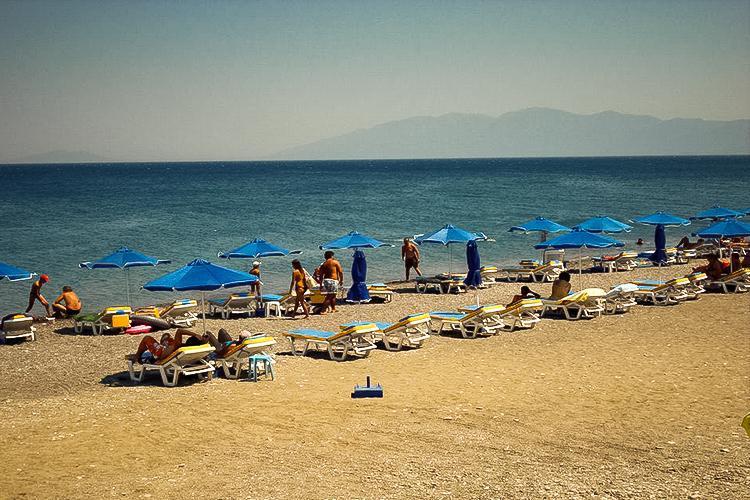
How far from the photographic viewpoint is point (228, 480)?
23.7ft

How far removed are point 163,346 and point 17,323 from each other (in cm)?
456

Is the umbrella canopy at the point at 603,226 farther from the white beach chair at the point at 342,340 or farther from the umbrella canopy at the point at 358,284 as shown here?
the white beach chair at the point at 342,340

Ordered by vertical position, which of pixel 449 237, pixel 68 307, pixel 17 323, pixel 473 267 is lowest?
pixel 68 307

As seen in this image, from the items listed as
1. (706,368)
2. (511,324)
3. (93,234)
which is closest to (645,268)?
(511,324)

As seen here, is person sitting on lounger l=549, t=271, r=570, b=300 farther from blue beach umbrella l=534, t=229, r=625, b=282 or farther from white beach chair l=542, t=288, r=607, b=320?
blue beach umbrella l=534, t=229, r=625, b=282

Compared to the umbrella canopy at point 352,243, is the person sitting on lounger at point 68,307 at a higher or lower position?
lower

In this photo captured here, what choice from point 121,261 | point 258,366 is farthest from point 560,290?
point 121,261

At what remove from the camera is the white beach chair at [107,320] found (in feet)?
49.5

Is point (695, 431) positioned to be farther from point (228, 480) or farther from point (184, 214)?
point (184, 214)

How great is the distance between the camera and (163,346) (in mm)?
11484

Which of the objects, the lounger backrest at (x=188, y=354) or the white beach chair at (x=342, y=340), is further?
the white beach chair at (x=342, y=340)

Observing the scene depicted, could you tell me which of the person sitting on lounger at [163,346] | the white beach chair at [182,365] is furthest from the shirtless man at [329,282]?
the white beach chair at [182,365]

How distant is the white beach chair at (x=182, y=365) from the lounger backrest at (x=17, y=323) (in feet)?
14.6

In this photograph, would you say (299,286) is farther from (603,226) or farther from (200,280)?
(603,226)
